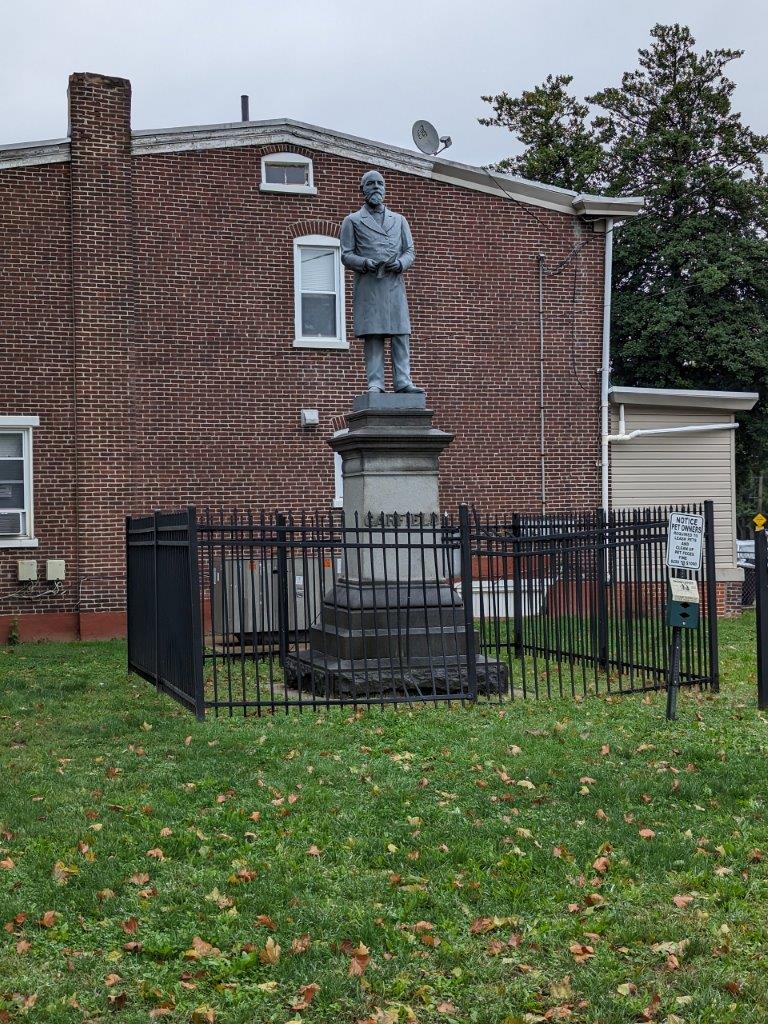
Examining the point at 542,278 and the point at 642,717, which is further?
the point at 542,278

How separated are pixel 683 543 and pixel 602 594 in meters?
2.81

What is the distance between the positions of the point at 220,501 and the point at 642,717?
385 inches

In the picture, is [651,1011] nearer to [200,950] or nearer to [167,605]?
[200,950]

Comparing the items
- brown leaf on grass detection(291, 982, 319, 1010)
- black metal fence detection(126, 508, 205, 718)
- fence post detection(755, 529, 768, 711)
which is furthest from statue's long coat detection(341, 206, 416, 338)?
brown leaf on grass detection(291, 982, 319, 1010)

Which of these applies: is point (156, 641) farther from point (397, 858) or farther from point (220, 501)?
point (220, 501)

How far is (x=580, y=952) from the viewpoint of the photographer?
4.75 meters

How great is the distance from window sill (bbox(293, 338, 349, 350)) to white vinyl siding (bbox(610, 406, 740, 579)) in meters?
5.04

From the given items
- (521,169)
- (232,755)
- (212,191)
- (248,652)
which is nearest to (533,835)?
(232,755)

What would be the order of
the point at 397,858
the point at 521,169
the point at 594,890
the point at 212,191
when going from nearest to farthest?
the point at 594,890, the point at 397,858, the point at 212,191, the point at 521,169

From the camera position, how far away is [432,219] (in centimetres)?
1931

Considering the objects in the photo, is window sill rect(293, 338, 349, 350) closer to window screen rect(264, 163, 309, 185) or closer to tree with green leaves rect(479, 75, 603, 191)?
window screen rect(264, 163, 309, 185)

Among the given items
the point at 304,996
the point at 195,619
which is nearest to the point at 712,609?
the point at 195,619

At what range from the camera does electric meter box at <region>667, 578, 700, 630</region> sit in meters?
9.09

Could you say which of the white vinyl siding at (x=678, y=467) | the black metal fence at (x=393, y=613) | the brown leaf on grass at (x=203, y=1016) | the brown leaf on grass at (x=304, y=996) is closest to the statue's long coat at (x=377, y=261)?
the black metal fence at (x=393, y=613)
